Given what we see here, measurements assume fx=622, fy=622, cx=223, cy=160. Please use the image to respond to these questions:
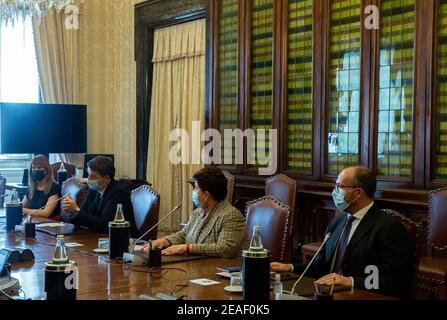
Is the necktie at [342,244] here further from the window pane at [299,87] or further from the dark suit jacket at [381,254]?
the window pane at [299,87]

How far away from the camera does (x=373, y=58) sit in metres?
4.57

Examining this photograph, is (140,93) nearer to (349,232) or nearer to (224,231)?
(224,231)

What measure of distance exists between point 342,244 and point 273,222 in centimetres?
59

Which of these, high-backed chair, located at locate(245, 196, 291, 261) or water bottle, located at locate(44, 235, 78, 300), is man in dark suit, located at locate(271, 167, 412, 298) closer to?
high-backed chair, located at locate(245, 196, 291, 261)

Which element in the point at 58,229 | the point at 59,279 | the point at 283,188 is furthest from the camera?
the point at 283,188

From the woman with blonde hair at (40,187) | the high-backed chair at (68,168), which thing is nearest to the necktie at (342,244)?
the woman with blonde hair at (40,187)

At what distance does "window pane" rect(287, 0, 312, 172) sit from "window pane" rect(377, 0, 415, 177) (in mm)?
737

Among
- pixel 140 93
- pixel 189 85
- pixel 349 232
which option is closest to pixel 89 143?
pixel 140 93

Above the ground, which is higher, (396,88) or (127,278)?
(396,88)

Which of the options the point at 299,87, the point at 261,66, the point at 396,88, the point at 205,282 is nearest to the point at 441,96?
the point at 396,88

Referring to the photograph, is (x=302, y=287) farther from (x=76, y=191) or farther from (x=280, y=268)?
(x=76, y=191)

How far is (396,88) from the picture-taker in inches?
174

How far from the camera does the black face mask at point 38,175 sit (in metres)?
5.15

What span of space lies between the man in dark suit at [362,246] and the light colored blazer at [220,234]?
1.49 feet
